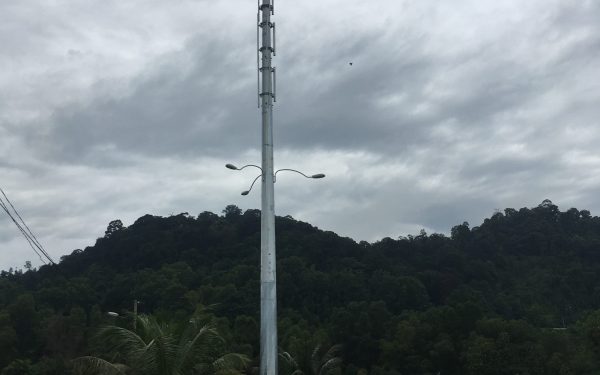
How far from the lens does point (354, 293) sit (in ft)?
286

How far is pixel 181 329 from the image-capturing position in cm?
1667

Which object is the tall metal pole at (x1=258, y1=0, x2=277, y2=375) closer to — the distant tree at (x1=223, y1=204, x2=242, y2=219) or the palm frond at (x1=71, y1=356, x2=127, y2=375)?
the palm frond at (x1=71, y1=356, x2=127, y2=375)

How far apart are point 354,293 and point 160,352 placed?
7299cm

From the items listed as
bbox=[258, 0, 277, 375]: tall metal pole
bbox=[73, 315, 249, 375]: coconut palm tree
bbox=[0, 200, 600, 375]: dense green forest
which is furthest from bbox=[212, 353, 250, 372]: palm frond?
bbox=[258, 0, 277, 375]: tall metal pole

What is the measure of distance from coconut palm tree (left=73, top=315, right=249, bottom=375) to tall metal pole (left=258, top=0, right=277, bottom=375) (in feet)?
12.3

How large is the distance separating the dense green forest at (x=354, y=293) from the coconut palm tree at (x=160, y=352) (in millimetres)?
1086

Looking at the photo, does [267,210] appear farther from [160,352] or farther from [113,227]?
[113,227]

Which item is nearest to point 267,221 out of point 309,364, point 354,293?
point 309,364

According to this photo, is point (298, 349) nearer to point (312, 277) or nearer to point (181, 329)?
point (181, 329)

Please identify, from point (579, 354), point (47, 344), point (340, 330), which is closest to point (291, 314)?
point (340, 330)

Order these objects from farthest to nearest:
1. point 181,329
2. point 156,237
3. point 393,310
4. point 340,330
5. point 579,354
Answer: point 156,237
point 393,310
point 340,330
point 579,354
point 181,329

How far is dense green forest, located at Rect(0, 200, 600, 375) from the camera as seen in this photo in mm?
52375

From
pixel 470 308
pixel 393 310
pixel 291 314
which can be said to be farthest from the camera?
pixel 393 310

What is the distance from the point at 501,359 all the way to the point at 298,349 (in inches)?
594
